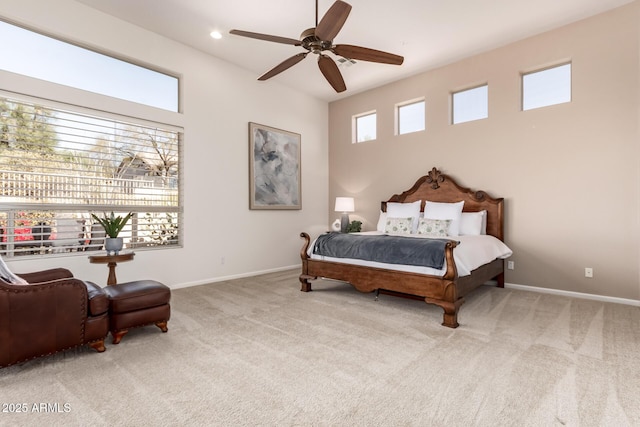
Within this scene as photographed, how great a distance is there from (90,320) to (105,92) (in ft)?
9.27

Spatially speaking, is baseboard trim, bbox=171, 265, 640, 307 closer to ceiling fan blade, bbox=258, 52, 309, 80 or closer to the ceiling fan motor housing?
ceiling fan blade, bbox=258, 52, 309, 80

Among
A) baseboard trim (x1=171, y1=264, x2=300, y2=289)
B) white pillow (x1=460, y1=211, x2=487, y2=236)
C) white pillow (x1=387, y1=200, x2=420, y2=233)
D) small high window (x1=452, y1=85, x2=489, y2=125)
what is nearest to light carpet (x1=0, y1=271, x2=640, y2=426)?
baseboard trim (x1=171, y1=264, x2=300, y2=289)

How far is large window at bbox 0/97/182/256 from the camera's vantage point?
3.27 meters

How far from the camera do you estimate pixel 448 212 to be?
466 cm

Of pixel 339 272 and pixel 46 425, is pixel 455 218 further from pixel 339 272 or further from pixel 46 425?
pixel 46 425

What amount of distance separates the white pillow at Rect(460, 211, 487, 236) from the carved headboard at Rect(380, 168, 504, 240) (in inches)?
4.9

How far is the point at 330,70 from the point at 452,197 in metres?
2.83

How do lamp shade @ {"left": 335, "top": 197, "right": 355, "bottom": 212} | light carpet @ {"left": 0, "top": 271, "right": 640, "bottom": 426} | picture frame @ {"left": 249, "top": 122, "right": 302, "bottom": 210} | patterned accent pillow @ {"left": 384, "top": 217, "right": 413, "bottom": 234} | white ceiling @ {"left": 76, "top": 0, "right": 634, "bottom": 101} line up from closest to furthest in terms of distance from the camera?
light carpet @ {"left": 0, "top": 271, "right": 640, "bottom": 426}, white ceiling @ {"left": 76, "top": 0, "right": 634, "bottom": 101}, patterned accent pillow @ {"left": 384, "top": 217, "right": 413, "bottom": 234}, picture frame @ {"left": 249, "top": 122, "right": 302, "bottom": 210}, lamp shade @ {"left": 335, "top": 197, "right": 355, "bottom": 212}

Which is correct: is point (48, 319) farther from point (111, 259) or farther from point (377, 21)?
point (377, 21)

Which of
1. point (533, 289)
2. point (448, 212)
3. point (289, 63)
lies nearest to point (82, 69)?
point (289, 63)

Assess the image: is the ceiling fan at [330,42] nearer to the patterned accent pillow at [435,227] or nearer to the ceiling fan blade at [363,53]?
the ceiling fan blade at [363,53]

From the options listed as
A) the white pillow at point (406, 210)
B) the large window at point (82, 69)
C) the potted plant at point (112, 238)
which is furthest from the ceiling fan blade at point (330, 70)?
the potted plant at point (112, 238)

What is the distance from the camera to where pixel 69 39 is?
358 cm

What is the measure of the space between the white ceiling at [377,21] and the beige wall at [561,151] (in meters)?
0.27
